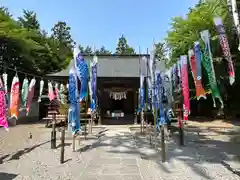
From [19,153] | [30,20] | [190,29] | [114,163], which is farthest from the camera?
[30,20]

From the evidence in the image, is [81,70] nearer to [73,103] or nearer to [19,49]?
[73,103]

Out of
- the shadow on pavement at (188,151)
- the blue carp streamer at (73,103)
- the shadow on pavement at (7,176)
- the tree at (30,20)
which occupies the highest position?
the tree at (30,20)

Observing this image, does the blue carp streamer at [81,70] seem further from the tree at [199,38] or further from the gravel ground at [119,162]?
the tree at [199,38]

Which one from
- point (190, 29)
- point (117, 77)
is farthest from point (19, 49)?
point (190, 29)

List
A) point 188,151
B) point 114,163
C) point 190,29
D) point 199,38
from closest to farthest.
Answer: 1. point 114,163
2. point 188,151
3. point 199,38
4. point 190,29

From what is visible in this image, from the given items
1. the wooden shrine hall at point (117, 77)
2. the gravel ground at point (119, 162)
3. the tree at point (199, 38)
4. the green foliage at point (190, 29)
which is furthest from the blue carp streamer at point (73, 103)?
the green foliage at point (190, 29)

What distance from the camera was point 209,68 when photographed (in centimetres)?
608

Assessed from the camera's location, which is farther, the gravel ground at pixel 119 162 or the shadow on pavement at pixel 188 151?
the shadow on pavement at pixel 188 151

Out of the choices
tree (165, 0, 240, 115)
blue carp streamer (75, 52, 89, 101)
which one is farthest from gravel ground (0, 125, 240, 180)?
tree (165, 0, 240, 115)

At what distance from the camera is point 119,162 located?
6680 millimetres

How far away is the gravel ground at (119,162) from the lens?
5.55 meters

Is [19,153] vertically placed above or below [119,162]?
above

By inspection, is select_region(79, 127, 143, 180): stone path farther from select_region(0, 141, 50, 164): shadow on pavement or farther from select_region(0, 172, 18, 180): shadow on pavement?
select_region(0, 141, 50, 164): shadow on pavement

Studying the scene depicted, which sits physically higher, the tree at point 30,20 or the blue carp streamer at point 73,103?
the tree at point 30,20
